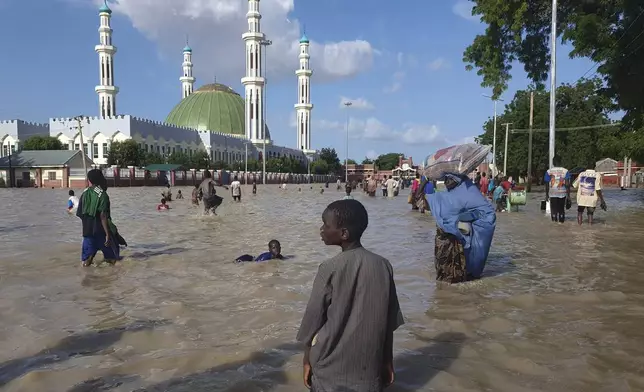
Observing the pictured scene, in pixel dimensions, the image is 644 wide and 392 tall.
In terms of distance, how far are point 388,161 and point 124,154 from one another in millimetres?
89123

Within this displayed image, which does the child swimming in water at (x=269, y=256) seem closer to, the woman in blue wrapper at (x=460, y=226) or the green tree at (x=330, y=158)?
the woman in blue wrapper at (x=460, y=226)

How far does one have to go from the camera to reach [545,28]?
58.1ft

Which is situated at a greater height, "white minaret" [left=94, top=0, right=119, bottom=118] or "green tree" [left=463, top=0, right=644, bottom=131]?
"white minaret" [left=94, top=0, right=119, bottom=118]

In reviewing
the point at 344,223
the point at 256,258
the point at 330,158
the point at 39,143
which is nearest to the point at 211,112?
the point at 330,158

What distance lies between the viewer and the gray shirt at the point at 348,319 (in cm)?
236

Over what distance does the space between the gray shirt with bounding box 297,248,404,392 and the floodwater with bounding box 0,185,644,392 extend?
3.69ft

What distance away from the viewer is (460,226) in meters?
6.07

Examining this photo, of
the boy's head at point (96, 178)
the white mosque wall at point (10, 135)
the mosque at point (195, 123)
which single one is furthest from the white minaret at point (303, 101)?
the boy's head at point (96, 178)

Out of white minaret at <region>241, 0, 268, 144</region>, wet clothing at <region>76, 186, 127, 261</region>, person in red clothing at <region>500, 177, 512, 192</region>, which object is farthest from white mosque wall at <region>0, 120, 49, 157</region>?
wet clothing at <region>76, 186, 127, 261</region>

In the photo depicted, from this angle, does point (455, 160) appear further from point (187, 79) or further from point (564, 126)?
point (187, 79)

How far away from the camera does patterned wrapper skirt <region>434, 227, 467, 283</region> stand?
6.16 metres

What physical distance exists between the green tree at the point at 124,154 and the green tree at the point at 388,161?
84408 mm

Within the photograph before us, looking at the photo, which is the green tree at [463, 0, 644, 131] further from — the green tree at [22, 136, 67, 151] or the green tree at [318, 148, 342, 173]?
the green tree at [318, 148, 342, 173]

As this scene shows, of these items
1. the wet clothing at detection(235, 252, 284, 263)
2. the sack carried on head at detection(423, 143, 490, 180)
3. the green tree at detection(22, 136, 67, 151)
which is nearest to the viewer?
the sack carried on head at detection(423, 143, 490, 180)
